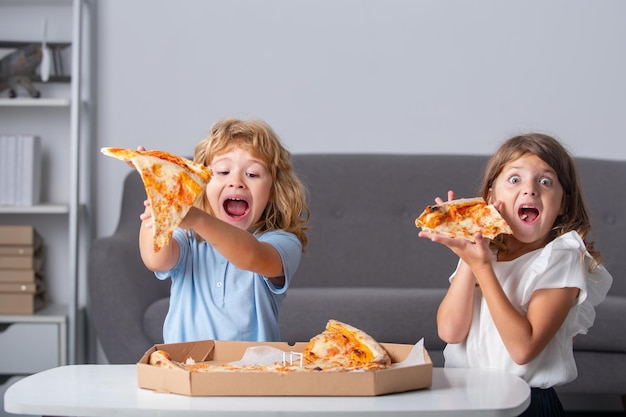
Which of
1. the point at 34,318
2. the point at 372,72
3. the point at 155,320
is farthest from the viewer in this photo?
the point at 372,72

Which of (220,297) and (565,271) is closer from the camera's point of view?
(565,271)

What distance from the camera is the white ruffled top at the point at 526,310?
146 cm

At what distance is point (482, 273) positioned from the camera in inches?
55.6

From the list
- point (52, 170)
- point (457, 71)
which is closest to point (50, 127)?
point (52, 170)

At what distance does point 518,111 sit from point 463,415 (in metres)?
2.66

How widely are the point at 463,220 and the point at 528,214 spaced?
0.71 ft

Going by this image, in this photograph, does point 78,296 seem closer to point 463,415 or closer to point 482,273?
point 482,273

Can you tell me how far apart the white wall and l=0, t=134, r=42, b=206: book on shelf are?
0.32 meters

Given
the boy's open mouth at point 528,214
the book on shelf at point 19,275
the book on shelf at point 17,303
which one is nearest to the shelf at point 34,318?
the book on shelf at point 17,303

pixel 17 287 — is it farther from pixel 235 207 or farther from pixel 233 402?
pixel 233 402

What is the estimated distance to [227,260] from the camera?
5.44 feet

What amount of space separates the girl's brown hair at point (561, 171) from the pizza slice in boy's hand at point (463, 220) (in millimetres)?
245

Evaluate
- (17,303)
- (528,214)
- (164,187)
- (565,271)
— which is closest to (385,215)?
(17,303)

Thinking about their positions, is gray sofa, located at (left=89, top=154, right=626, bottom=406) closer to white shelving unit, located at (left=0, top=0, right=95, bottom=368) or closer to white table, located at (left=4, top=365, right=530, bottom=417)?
white shelving unit, located at (left=0, top=0, right=95, bottom=368)
